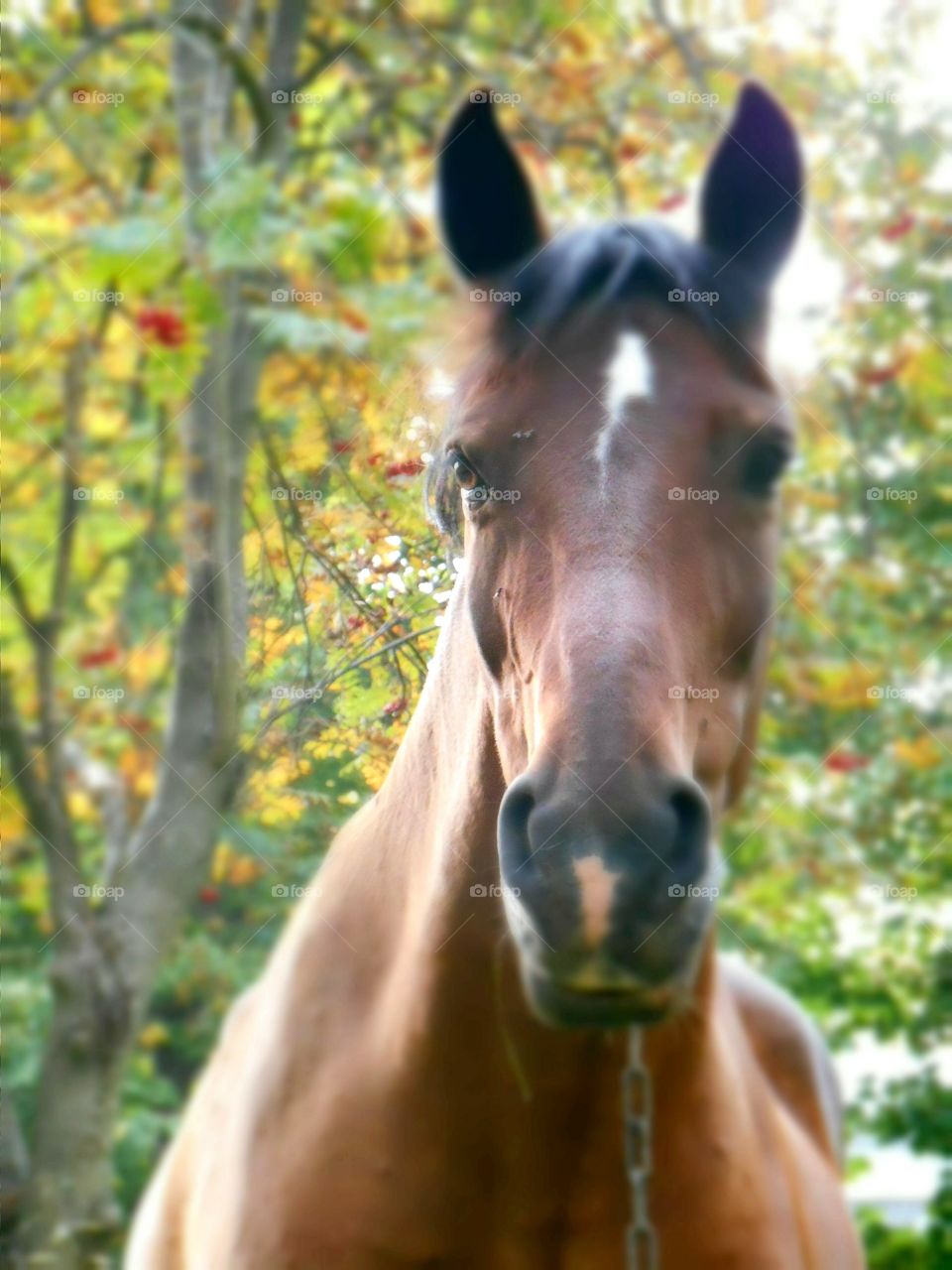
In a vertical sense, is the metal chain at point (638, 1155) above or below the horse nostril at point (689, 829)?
below

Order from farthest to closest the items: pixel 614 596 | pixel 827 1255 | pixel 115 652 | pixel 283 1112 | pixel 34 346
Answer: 1. pixel 115 652
2. pixel 34 346
3. pixel 827 1255
4. pixel 283 1112
5. pixel 614 596

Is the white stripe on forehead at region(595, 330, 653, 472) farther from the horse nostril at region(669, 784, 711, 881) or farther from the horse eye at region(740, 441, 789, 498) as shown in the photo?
the horse nostril at region(669, 784, 711, 881)

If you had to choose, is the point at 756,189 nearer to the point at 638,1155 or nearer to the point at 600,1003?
the point at 600,1003

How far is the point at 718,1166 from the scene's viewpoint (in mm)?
1623

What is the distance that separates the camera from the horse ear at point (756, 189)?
1.75 meters

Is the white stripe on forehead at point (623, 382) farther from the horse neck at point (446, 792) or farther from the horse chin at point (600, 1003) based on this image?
the horse chin at point (600, 1003)

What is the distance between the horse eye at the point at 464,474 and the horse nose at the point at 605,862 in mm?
448

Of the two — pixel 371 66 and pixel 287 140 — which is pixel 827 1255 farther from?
pixel 371 66

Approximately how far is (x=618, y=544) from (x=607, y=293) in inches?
13.8

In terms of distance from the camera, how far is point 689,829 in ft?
4.14

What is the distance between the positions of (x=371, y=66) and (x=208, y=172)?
1101mm

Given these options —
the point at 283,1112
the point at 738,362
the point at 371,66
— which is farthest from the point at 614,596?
the point at 371,66

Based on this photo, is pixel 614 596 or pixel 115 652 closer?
pixel 614 596

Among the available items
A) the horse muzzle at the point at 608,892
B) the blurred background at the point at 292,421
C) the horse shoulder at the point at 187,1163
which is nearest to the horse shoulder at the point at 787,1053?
the horse shoulder at the point at 187,1163
